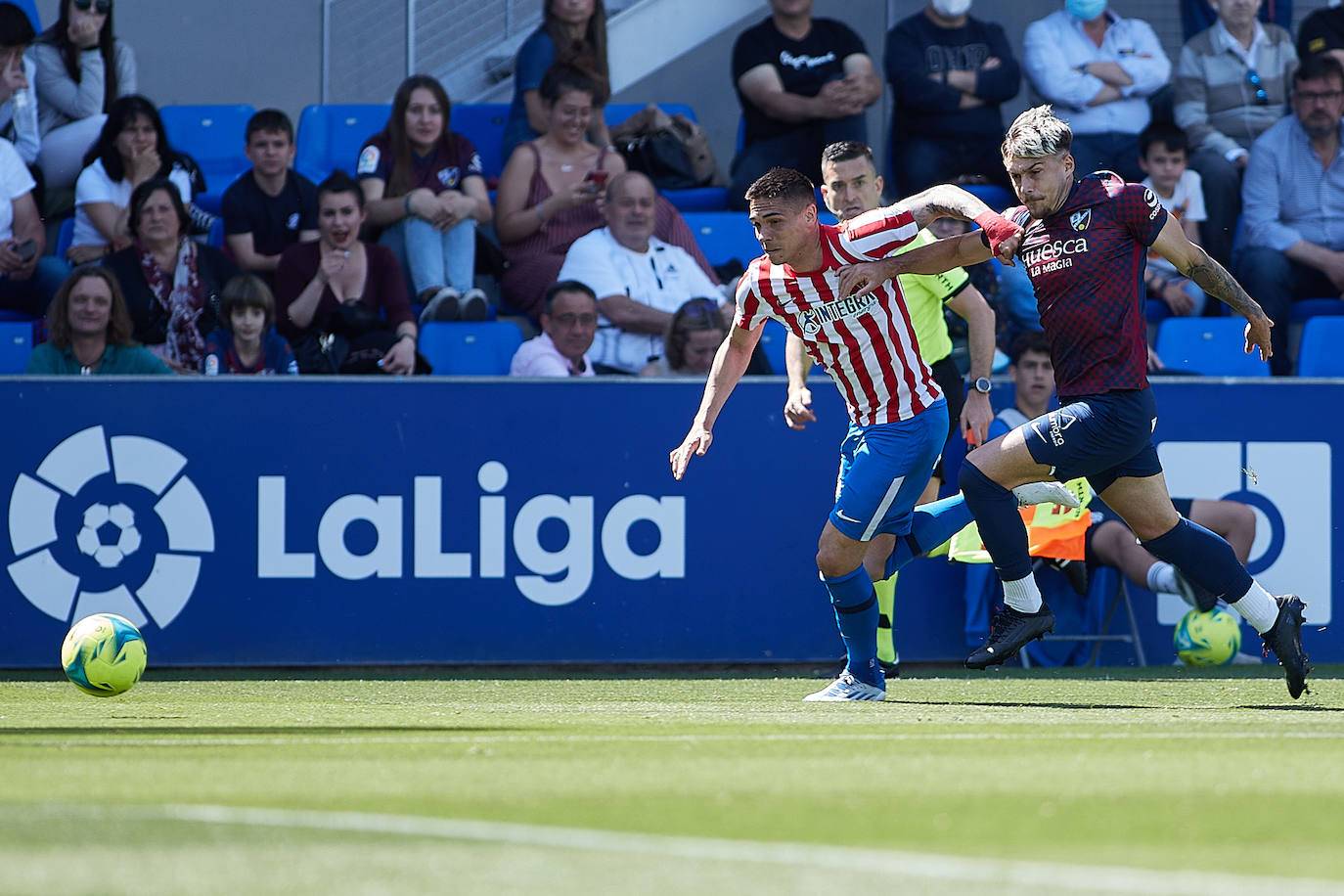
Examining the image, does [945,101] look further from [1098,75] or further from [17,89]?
[17,89]

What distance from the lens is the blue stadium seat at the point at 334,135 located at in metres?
13.5

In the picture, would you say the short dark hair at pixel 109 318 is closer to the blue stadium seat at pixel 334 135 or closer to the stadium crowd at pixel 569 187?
the stadium crowd at pixel 569 187

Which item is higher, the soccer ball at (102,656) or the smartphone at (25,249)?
the smartphone at (25,249)

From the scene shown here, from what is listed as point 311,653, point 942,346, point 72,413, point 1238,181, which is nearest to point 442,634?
point 311,653

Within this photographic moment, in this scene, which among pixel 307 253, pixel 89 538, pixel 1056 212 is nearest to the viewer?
pixel 1056 212

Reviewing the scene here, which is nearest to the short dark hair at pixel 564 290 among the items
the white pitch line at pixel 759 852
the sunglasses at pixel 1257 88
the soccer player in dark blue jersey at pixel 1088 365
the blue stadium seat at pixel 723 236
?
the blue stadium seat at pixel 723 236

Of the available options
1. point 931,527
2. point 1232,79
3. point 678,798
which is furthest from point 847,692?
point 1232,79

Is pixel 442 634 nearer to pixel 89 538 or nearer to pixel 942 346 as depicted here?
pixel 89 538

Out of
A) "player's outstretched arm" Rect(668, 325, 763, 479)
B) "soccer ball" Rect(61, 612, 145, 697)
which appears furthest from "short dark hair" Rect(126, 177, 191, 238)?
"player's outstretched arm" Rect(668, 325, 763, 479)

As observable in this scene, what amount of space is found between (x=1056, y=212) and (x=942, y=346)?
72.0 inches

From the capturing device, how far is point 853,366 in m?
7.70

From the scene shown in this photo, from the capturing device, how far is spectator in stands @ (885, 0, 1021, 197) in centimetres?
1278

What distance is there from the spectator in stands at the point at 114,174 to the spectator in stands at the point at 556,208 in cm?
205

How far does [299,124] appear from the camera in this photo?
13.7 m
